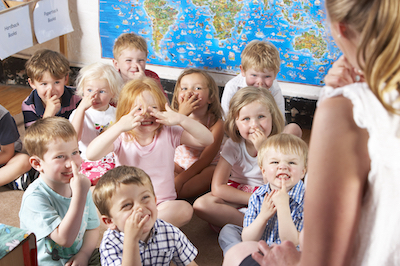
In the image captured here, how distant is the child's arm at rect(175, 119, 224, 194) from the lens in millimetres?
1929

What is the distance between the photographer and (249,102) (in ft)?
5.43

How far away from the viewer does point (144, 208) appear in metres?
1.09

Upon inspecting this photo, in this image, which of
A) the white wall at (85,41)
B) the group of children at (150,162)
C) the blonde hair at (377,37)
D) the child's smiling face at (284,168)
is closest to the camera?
the blonde hair at (377,37)

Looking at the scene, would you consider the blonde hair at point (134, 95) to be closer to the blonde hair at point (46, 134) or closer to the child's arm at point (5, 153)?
the blonde hair at point (46, 134)

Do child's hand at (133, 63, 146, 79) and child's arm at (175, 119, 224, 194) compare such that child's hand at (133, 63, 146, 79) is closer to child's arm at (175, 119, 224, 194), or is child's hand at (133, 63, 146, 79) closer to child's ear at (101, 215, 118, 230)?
child's arm at (175, 119, 224, 194)

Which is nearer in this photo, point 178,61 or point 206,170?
point 206,170

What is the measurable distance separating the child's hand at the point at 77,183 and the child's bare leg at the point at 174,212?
0.40 metres

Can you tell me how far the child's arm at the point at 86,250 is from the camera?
1300mm

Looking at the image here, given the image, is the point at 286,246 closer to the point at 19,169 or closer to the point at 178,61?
the point at 19,169

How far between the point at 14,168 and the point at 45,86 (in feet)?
1.57

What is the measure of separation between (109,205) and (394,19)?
90 cm

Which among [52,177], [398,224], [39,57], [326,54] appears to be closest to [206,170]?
[52,177]

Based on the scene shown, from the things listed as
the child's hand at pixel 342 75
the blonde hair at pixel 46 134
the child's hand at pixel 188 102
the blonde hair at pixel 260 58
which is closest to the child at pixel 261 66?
the blonde hair at pixel 260 58

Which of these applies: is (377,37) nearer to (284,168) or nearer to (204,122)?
(284,168)
